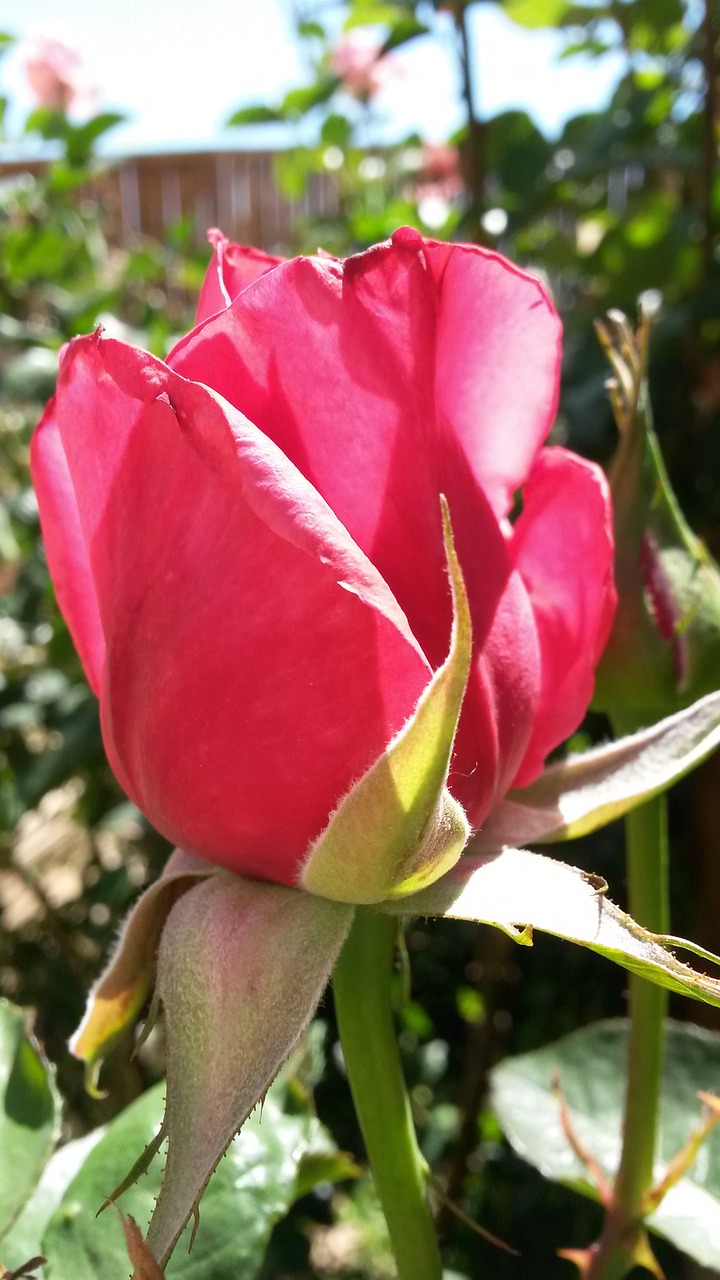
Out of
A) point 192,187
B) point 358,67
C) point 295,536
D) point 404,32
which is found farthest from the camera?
point 192,187

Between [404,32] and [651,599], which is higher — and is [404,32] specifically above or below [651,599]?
above

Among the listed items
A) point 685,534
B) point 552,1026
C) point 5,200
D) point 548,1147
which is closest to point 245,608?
point 685,534

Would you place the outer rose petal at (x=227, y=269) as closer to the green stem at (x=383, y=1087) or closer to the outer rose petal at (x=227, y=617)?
the outer rose petal at (x=227, y=617)

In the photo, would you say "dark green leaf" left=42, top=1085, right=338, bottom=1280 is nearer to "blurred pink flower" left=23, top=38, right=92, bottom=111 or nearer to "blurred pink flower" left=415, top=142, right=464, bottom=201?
"blurred pink flower" left=415, top=142, right=464, bottom=201

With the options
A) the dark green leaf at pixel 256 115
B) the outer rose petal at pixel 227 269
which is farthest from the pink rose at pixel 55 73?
the outer rose petal at pixel 227 269

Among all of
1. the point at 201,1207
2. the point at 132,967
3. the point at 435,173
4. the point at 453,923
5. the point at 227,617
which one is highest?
the point at 435,173

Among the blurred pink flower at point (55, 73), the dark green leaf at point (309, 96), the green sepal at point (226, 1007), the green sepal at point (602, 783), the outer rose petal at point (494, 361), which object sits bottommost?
the green sepal at point (226, 1007)

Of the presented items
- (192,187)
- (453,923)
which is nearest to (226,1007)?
(453,923)

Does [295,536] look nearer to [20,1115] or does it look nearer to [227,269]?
[227,269]
